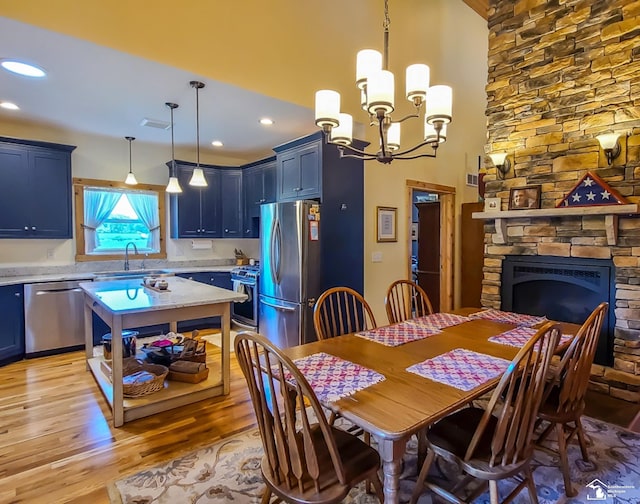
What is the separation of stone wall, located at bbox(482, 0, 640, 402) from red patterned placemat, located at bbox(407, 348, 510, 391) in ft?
7.17

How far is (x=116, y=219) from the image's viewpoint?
522 centimetres

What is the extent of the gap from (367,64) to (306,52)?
6.21 feet

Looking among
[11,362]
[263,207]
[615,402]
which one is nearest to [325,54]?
[263,207]

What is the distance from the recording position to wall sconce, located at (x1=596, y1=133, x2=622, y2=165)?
3.07m

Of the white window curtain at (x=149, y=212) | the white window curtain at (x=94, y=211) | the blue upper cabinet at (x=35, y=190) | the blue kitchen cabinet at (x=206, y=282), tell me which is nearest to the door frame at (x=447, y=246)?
the blue kitchen cabinet at (x=206, y=282)

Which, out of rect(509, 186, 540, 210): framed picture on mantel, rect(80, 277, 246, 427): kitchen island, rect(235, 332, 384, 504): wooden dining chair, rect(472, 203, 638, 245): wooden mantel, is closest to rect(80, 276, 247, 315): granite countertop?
rect(80, 277, 246, 427): kitchen island

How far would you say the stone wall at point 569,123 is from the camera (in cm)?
311

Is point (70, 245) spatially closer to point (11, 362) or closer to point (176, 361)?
point (11, 362)

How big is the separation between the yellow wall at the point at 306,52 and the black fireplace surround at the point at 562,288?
137 cm

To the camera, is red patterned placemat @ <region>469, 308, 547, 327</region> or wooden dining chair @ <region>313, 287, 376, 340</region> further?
red patterned placemat @ <region>469, 308, 547, 327</region>

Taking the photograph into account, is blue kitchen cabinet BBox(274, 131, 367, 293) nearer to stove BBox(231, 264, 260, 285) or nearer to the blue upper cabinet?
stove BBox(231, 264, 260, 285)

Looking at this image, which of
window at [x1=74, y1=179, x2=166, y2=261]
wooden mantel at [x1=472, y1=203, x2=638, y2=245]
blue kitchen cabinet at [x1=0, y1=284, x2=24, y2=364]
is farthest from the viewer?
window at [x1=74, y1=179, x2=166, y2=261]

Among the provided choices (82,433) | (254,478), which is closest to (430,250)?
(254,478)

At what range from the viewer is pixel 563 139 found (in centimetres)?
353
